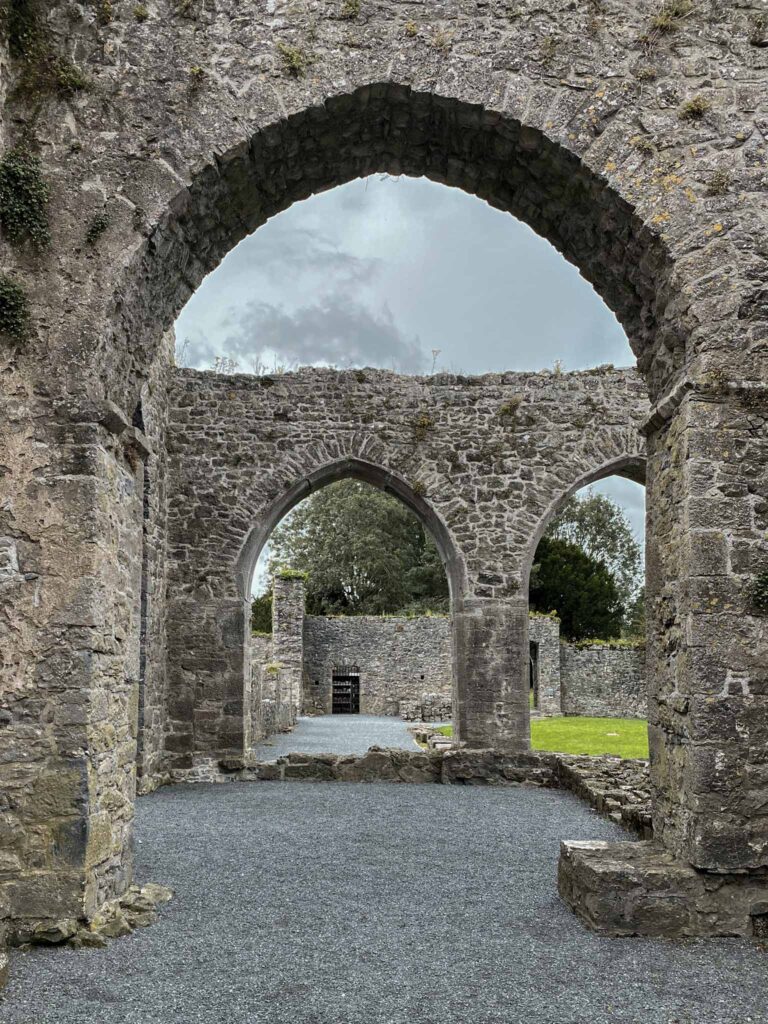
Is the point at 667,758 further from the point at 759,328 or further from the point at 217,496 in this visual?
the point at 217,496

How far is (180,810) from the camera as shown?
7.65 metres

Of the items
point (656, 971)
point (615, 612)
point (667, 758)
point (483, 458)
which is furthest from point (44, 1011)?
point (615, 612)

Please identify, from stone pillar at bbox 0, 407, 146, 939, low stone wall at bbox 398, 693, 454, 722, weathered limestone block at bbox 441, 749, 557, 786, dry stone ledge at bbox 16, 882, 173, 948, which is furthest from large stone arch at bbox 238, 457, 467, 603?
low stone wall at bbox 398, 693, 454, 722

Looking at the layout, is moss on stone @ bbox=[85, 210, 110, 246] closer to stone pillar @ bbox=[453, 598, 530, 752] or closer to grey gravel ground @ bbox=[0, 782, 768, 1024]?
grey gravel ground @ bbox=[0, 782, 768, 1024]

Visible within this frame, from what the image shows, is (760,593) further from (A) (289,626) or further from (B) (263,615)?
(B) (263,615)

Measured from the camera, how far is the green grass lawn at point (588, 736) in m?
12.4

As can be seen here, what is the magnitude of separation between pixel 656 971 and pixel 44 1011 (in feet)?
7.97

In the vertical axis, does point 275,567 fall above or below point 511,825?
above

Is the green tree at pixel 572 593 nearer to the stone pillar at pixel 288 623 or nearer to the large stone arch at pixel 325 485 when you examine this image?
the stone pillar at pixel 288 623

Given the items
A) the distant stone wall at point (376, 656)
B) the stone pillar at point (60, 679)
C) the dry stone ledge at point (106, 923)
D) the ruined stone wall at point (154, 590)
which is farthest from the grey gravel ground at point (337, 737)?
the stone pillar at point (60, 679)

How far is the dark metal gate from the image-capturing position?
23.7 meters

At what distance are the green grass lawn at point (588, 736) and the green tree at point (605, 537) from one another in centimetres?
1897

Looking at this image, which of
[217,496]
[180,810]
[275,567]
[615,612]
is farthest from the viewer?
[275,567]

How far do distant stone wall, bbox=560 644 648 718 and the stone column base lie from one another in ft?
60.2
